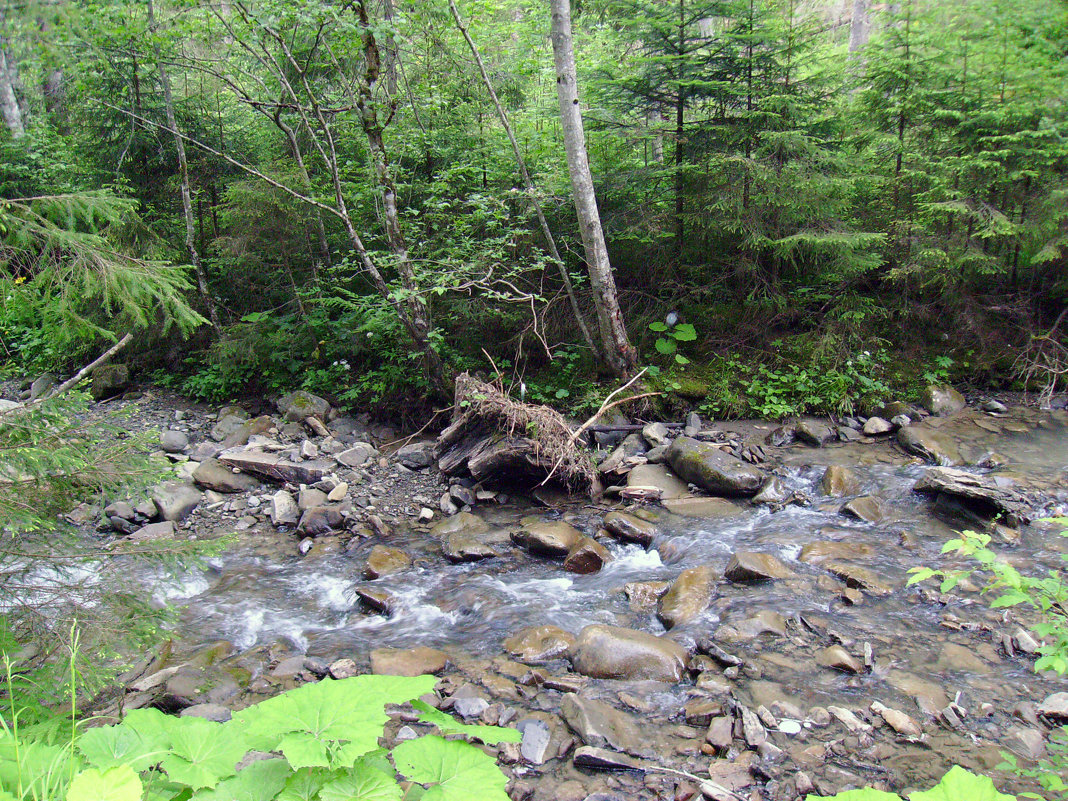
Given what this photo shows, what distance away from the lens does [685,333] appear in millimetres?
9195

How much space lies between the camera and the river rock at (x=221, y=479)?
25.0 feet

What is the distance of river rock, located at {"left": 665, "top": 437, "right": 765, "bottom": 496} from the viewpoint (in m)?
7.02

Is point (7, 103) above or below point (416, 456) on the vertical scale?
above

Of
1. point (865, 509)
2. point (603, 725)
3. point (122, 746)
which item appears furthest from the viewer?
point (865, 509)

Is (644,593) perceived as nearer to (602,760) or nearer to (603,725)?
(603,725)

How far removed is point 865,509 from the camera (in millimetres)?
6418

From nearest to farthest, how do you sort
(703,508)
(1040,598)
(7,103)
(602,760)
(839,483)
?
(1040,598) < (602,760) < (703,508) < (839,483) < (7,103)

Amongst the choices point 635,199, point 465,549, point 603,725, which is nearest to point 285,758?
point 603,725

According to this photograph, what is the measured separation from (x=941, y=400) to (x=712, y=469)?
3884 millimetres

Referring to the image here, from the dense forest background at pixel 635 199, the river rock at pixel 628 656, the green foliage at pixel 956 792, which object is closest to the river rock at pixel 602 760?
the river rock at pixel 628 656

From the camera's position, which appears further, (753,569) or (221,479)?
(221,479)

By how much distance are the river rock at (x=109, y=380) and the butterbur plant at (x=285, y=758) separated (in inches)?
438

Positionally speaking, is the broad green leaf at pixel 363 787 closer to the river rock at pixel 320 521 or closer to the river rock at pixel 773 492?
the river rock at pixel 320 521

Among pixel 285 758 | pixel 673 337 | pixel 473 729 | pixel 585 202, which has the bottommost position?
pixel 673 337
